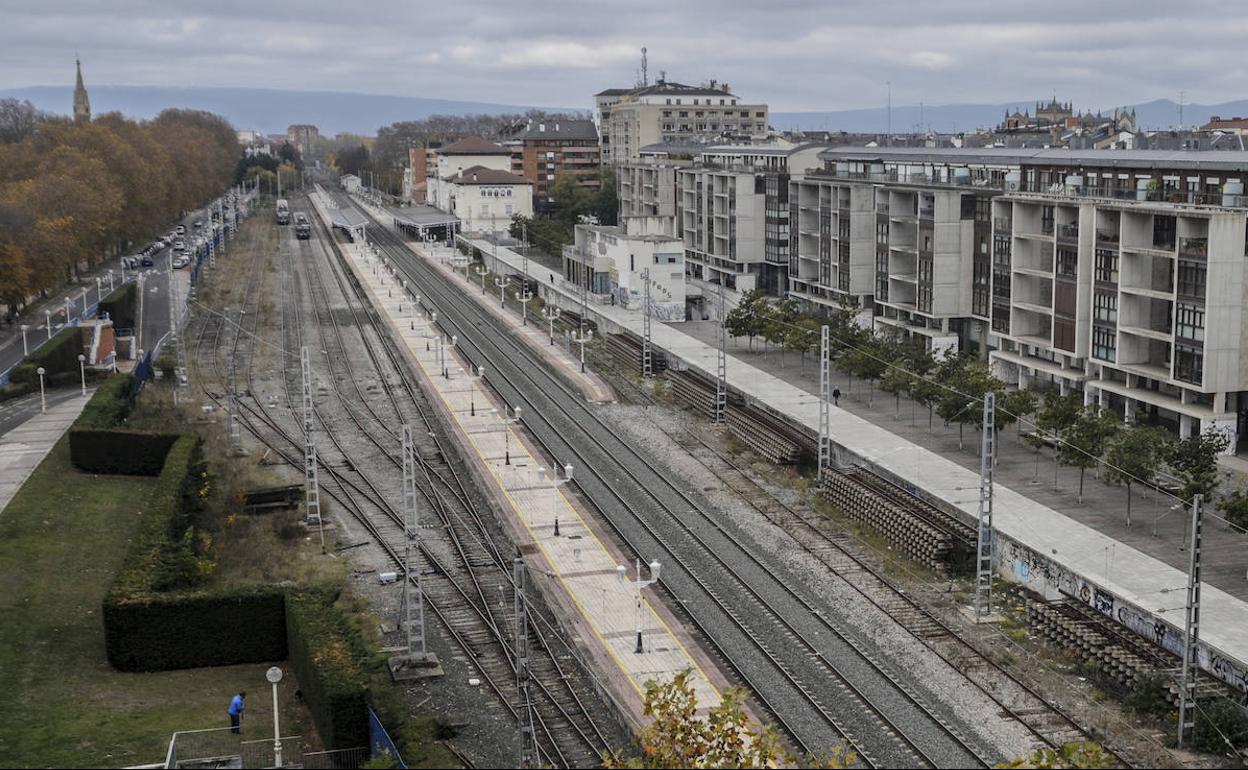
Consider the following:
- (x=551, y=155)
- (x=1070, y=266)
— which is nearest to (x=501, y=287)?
(x=1070, y=266)

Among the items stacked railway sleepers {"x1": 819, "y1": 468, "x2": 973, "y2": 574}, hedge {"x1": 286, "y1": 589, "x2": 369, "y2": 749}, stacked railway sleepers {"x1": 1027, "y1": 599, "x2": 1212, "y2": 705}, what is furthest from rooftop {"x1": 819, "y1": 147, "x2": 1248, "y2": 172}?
hedge {"x1": 286, "y1": 589, "x2": 369, "y2": 749}

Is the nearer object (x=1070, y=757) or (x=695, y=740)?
(x=1070, y=757)

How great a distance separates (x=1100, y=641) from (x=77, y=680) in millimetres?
21364

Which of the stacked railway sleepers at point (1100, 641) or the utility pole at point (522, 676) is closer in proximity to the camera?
the utility pole at point (522, 676)

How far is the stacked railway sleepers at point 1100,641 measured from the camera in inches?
1075

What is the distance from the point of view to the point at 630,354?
68.4 metres

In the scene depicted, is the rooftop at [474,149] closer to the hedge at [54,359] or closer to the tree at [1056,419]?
the hedge at [54,359]

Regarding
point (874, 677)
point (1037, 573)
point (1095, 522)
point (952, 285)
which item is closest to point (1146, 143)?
point (952, 285)

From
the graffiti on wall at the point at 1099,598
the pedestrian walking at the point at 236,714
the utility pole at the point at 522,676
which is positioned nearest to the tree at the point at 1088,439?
the graffiti on wall at the point at 1099,598

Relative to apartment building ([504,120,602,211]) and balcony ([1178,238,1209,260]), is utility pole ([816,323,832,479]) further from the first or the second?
apartment building ([504,120,602,211])

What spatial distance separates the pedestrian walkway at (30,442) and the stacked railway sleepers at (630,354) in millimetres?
25393

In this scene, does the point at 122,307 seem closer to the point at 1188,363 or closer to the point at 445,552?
the point at 445,552

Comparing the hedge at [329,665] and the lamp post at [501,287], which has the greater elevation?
the lamp post at [501,287]

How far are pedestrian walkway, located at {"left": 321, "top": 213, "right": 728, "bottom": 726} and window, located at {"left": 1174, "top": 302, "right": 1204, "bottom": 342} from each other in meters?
20.7
